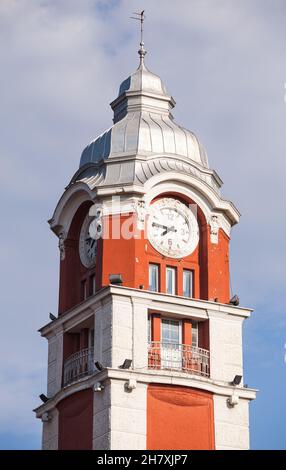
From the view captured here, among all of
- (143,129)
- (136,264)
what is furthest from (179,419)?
(143,129)

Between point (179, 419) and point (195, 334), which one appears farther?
point (195, 334)

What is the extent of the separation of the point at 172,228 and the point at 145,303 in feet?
10.9

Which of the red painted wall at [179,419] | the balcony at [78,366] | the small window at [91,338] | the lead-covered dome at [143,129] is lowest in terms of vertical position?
the red painted wall at [179,419]

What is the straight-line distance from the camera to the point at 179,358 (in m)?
61.9

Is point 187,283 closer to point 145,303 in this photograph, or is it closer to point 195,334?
point 195,334

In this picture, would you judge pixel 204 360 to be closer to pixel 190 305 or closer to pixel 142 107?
pixel 190 305

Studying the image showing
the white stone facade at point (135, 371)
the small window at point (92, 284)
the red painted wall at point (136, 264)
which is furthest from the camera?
the small window at point (92, 284)

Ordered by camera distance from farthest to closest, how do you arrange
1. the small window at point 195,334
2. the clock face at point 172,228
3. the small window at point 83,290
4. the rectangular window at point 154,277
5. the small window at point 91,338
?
the small window at point 83,290 < the clock face at point 172,228 < the small window at point 91,338 < the small window at point 195,334 < the rectangular window at point 154,277

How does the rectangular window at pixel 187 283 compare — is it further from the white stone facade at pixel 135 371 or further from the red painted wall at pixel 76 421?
the red painted wall at pixel 76 421

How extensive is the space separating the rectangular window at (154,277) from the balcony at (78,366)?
2891mm

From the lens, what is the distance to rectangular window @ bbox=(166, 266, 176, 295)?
63000 millimetres

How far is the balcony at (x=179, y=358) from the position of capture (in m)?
61.4

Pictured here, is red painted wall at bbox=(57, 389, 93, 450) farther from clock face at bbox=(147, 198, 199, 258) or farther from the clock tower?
clock face at bbox=(147, 198, 199, 258)

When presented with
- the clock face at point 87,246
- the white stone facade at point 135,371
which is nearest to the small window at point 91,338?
the white stone facade at point 135,371
